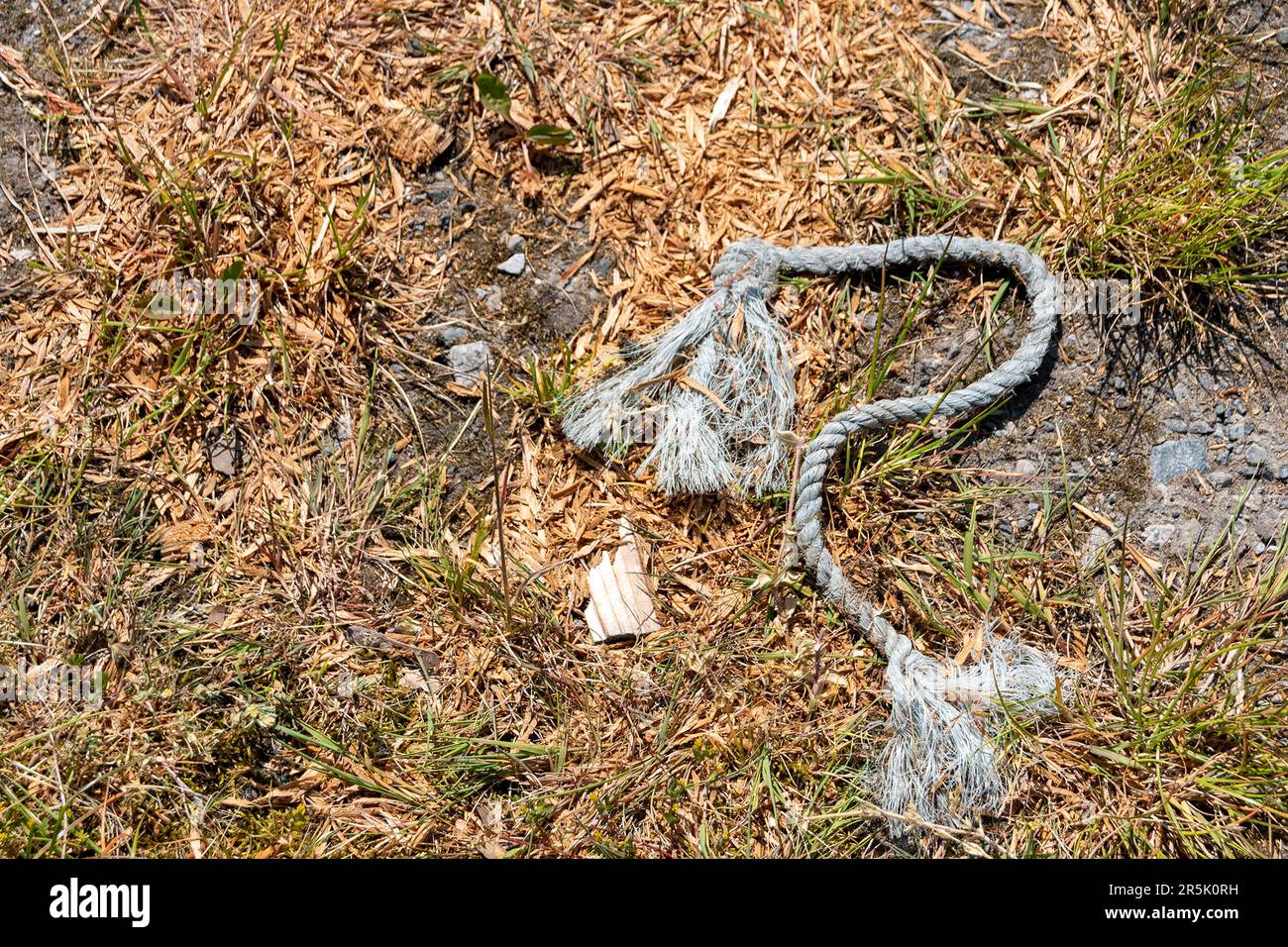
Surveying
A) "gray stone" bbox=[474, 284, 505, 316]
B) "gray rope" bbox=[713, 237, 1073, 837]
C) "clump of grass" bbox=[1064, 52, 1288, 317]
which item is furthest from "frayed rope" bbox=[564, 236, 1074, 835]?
"gray stone" bbox=[474, 284, 505, 316]

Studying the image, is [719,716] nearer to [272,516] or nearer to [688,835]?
[688,835]

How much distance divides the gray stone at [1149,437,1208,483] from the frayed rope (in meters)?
0.40

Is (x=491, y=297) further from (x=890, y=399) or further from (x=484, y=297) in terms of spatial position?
(x=890, y=399)

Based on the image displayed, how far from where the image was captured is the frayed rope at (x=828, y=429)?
221cm

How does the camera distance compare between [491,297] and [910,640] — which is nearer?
[910,640]

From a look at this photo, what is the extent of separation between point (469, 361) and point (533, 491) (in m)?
0.39

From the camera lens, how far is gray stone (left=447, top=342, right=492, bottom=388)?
2428 millimetres

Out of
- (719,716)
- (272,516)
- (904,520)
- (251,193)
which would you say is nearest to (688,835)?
(719,716)

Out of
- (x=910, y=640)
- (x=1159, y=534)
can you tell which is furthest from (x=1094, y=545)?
(x=910, y=640)

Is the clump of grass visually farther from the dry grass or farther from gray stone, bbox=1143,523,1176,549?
gray stone, bbox=1143,523,1176,549

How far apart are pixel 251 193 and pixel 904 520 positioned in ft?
6.26

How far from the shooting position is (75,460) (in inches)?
92.8

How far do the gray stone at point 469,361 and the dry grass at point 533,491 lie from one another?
0.25 ft

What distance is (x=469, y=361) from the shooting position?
7.98 ft
